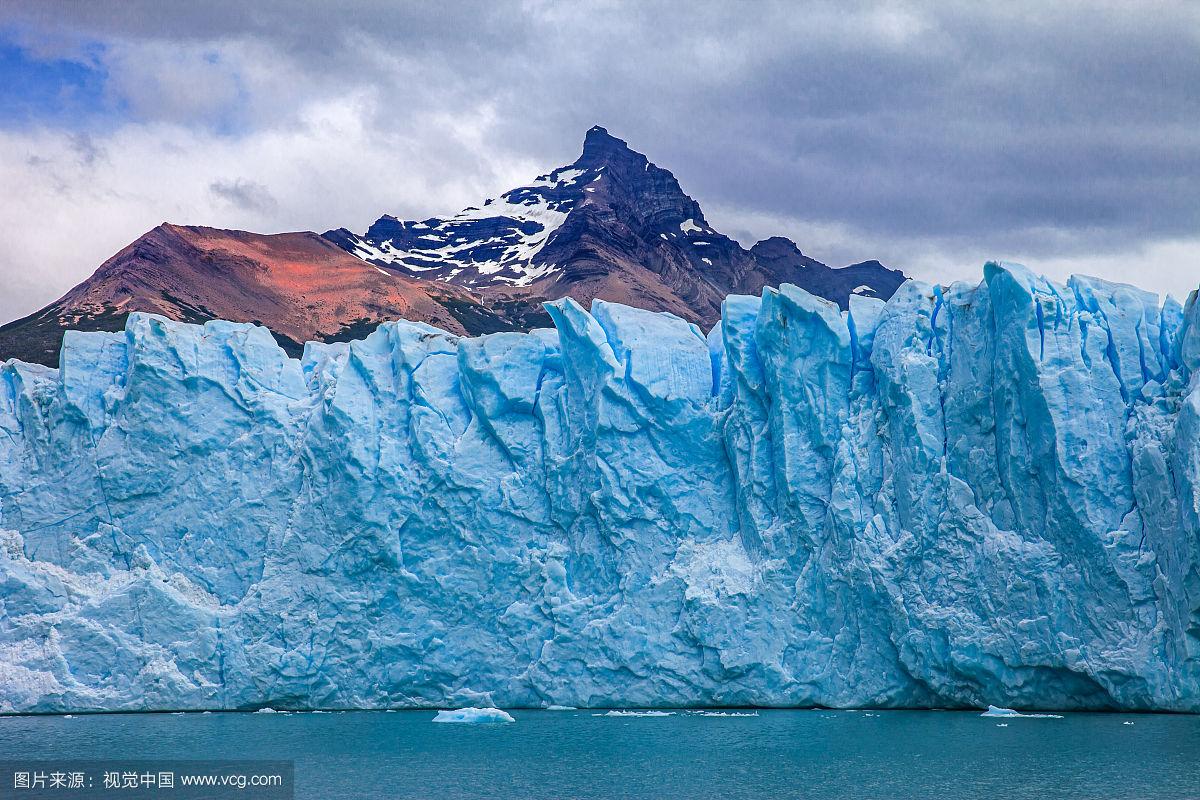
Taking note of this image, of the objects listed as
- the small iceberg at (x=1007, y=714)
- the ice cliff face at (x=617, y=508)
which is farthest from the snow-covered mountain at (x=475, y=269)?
the small iceberg at (x=1007, y=714)

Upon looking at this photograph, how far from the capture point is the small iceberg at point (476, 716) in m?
22.1

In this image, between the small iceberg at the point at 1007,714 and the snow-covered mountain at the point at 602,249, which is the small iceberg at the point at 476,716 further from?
the snow-covered mountain at the point at 602,249

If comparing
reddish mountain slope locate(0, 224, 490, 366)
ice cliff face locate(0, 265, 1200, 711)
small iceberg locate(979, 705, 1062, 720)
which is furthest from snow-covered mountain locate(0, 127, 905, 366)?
small iceberg locate(979, 705, 1062, 720)

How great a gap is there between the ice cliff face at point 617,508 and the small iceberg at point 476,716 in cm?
152

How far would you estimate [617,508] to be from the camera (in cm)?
2409

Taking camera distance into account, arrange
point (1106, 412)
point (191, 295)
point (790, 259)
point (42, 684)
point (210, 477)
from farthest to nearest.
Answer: point (790, 259), point (191, 295), point (210, 477), point (42, 684), point (1106, 412)

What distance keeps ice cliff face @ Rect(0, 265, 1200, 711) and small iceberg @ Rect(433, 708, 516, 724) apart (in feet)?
4.99

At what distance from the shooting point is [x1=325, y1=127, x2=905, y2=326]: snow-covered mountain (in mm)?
69875

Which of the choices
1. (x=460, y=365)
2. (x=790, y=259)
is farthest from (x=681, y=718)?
(x=790, y=259)

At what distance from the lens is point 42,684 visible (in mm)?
23328

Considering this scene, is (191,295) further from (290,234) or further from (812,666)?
(812,666)

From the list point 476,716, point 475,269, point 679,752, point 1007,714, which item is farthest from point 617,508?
point 475,269

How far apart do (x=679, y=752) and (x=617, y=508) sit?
6.63 metres

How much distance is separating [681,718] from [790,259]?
5875 cm
